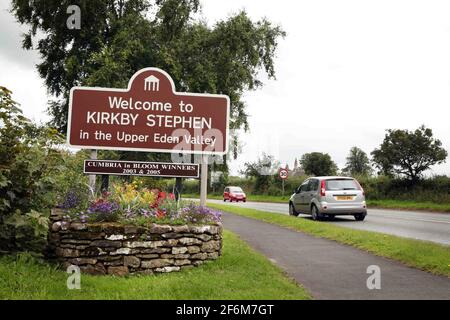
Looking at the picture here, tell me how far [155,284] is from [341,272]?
289 cm

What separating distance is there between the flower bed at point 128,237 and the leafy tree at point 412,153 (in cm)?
2673

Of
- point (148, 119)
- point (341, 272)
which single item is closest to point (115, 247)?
point (148, 119)

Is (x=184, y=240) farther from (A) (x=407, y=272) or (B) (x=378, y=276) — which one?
(A) (x=407, y=272)

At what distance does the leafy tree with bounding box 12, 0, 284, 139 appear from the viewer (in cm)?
1875

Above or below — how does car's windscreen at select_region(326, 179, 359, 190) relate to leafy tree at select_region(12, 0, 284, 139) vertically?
below

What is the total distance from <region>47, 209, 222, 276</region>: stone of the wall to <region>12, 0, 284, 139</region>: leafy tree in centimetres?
1176

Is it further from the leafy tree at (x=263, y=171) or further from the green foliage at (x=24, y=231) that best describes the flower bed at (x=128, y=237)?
the leafy tree at (x=263, y=171)

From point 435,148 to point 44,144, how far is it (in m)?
29.3

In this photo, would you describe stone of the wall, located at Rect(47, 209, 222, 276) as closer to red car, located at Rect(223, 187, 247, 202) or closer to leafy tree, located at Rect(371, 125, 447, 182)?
leafy tree, located at Rect(371, 125, 447, 182)

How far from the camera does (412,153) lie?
3123cm

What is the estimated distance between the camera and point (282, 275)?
6.63 metres

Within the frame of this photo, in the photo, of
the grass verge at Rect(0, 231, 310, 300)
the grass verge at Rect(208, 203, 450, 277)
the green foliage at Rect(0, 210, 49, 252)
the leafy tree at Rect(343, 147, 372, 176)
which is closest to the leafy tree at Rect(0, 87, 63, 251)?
the green foliage at Rect(0, 210, 49, 252)

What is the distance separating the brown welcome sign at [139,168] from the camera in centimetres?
811

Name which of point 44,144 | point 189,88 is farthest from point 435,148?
point 44,144
